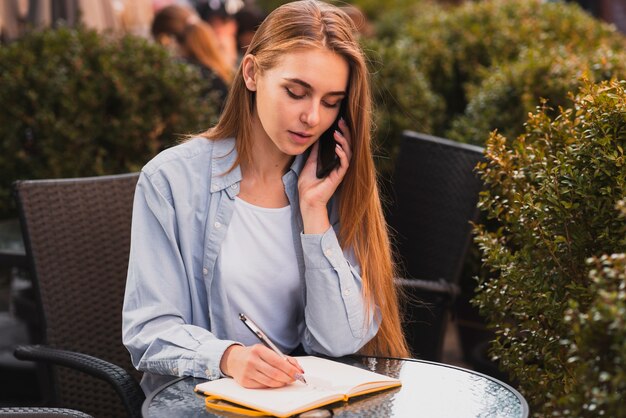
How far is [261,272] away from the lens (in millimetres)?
2531

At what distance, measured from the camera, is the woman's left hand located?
8.21ft

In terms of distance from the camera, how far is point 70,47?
469 centimetres

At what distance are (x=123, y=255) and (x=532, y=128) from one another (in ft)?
4.32

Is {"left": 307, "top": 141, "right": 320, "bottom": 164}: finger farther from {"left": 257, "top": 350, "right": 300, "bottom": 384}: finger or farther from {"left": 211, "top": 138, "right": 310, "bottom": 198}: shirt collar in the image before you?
{"left": 257, "top": 350, "right": 300, "bottom": 384}: finger

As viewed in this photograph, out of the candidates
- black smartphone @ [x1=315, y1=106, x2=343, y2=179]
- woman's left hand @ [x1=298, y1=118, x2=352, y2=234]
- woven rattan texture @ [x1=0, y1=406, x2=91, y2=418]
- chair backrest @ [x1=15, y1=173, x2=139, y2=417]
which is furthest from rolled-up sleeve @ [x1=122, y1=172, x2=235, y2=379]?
chair backrest @ [x1=15, y1=173, x2=139, y2=417]

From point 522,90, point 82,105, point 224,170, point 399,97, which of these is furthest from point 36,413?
point 399,97

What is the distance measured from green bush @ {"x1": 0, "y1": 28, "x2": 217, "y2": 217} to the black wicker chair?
136cm

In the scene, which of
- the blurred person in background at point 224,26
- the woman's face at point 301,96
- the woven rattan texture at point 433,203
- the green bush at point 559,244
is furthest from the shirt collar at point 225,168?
the blurred person in background at point 224,26

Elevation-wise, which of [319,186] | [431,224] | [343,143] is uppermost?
[343,143]

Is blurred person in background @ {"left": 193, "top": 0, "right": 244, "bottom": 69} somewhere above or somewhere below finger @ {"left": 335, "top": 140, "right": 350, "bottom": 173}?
above

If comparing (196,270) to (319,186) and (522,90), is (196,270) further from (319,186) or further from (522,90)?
→ (522,90)

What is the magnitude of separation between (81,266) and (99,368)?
0.53 m

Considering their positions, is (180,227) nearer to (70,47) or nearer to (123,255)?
(123,255)

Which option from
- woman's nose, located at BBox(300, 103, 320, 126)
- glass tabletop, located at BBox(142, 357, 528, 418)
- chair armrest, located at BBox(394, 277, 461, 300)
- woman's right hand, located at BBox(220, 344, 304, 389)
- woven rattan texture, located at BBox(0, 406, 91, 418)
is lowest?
woven rattan texture, located at BBox(0, 406, 91, 418)
